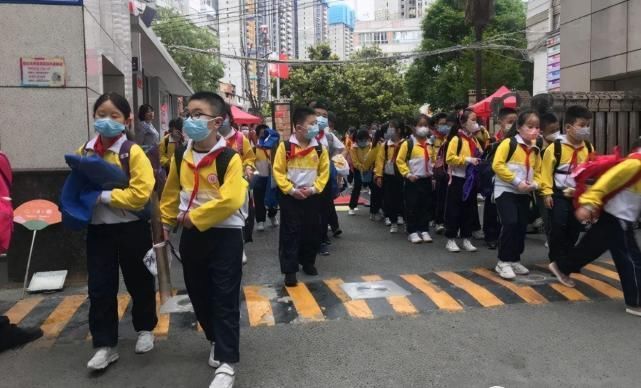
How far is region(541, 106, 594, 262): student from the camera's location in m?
6.12

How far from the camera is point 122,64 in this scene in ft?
30.2

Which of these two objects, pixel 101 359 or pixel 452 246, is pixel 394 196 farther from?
pixel 101 359

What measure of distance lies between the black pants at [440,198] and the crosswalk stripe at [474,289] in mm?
2311

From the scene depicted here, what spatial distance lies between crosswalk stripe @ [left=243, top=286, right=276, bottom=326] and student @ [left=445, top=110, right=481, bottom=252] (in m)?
2.99

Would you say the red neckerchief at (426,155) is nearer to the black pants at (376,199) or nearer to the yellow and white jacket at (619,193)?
the black pants at (376,199)

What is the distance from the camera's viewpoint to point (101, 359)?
4.02 meters

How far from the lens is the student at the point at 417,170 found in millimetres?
8203

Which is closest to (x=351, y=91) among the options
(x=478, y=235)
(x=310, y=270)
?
(x=478, y=235)

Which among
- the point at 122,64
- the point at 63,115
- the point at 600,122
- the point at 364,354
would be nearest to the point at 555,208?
the point at 364,354

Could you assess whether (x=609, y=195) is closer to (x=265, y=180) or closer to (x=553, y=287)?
(x=553, y=287)

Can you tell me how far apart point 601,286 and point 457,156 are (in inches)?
92.6

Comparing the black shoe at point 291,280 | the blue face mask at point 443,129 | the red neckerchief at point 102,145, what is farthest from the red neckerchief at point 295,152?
the blue face mask at point 443,129

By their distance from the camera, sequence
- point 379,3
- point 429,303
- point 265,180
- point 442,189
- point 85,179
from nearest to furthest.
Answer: point 85,179, point 429,303, point 442,189, point 265,180, point 379,3

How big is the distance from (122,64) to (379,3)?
100797 mm
